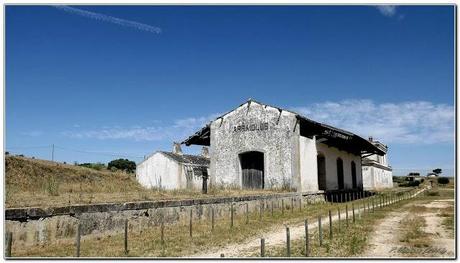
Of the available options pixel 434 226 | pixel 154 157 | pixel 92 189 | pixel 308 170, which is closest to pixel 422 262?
pixel 434 226

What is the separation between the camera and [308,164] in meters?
20.5

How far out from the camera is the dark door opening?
20.5 metres


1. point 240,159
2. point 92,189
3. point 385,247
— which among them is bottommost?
point 385,247

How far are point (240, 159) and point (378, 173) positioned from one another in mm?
25302

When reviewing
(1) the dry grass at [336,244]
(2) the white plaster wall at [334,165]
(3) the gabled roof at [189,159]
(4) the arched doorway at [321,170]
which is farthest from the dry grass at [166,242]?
(3) the gabled roof at [189,159]

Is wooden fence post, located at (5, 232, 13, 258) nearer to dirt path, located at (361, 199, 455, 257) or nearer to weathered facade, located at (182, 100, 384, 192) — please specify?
dirt path, located at (361, 199, 455, 257)

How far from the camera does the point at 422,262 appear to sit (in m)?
6.26

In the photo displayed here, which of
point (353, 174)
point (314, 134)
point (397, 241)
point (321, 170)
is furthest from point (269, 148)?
point (397, 241)

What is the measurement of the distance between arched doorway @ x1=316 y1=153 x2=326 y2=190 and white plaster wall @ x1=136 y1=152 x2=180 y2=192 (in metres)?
11.3

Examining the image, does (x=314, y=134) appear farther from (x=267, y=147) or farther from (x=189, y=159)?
(x=189, y=159)

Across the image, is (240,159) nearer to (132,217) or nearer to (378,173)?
(132,217)

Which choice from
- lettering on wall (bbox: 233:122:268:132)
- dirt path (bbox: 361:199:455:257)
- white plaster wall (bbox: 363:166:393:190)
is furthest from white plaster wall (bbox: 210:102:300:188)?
white plaster wall (bbox: 363:166:393:190)

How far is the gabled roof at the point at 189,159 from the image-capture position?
32.1 meters

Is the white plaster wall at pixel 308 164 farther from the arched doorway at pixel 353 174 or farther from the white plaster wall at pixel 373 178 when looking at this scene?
the white plaster wall at pixel 373 178
